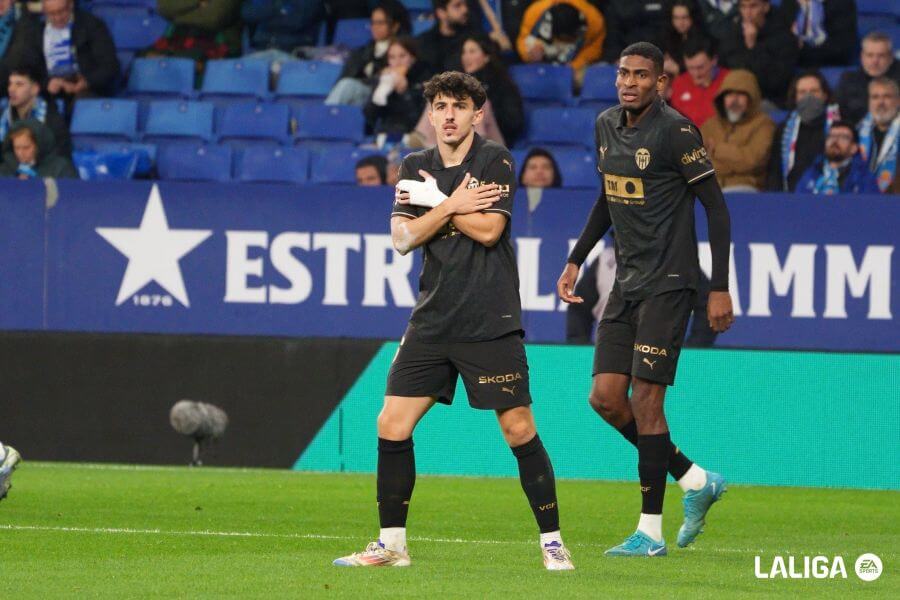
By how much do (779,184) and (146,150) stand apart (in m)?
5.22

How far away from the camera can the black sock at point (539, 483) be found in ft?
22.0

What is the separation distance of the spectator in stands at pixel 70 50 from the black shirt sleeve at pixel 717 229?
9592 millimetres

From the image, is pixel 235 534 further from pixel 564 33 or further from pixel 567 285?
pixel 564 33

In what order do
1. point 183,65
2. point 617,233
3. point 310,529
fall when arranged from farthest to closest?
point 183,65 < point 310,529 < point 617,233

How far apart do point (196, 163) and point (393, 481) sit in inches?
335

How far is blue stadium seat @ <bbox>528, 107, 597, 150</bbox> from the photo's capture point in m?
14.8

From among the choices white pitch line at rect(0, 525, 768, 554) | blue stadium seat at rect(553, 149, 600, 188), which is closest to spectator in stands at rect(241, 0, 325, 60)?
blue stadium seat at rect(553, 149, 600, 188)

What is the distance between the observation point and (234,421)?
42.3 feet

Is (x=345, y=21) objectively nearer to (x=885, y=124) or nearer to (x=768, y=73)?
(x=768, y=73)

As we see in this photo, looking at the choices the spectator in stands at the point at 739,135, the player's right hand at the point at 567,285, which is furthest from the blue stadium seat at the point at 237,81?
the player's right hand at the point at 567,285

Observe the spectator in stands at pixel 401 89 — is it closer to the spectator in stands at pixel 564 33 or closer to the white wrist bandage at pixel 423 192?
the spectator in stands at pixel 564 33

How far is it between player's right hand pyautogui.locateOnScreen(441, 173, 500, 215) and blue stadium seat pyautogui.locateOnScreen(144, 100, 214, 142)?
357 inches

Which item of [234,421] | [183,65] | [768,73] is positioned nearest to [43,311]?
[234,421]

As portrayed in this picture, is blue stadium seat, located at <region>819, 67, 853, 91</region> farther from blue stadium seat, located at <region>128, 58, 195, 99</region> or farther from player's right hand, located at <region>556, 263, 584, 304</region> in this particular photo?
player's right hand, located at <region>556, 263, 584, 304</region>
